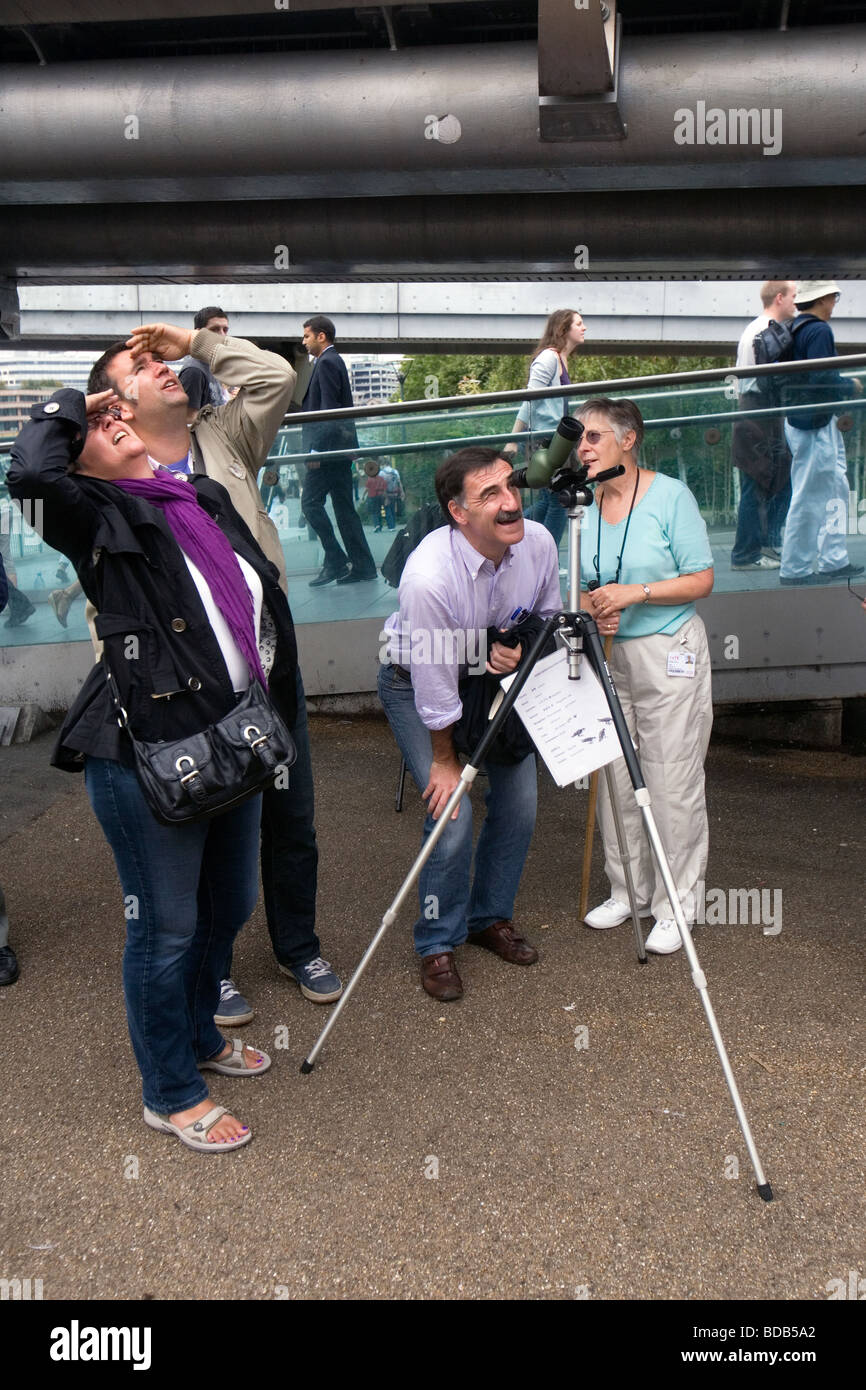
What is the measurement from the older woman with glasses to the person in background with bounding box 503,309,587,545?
2.14 m

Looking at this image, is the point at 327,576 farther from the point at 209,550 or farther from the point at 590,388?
the point at 209,550

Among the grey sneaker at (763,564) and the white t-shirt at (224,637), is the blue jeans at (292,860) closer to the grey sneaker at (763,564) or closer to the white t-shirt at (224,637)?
the white t-shirt at (224,637)

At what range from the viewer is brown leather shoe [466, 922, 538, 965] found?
399cm

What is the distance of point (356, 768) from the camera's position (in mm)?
6387

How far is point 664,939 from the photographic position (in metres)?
4.03

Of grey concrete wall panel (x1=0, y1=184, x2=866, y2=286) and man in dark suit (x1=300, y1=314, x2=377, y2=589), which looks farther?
man in dark suit (x1=300, y1=314, x2=377, y2=589)

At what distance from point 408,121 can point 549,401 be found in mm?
2096

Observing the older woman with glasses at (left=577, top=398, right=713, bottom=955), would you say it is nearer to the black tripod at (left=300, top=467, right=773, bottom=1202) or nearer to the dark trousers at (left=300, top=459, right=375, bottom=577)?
the black tripod at (left=300, top=467, right=773, bottom=1202)

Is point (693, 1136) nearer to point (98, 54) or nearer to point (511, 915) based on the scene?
point (511, 915)

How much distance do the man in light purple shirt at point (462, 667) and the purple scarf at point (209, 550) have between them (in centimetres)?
81

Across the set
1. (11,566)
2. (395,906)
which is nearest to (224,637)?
(395,906)

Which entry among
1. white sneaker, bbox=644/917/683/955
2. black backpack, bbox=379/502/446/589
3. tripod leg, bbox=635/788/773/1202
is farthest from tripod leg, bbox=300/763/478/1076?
black backpack, bbox=379/502/446/589
